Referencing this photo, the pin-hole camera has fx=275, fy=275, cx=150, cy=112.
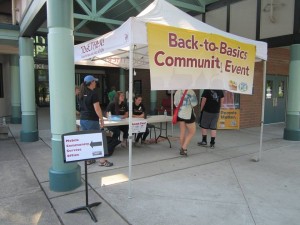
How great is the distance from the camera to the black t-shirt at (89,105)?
4973 millimetres

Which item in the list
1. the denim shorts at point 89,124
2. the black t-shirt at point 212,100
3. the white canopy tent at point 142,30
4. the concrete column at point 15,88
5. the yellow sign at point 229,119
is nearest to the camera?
the white canopy tent at point 142,30

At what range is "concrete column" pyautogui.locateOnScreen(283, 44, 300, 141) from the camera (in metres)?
7.96

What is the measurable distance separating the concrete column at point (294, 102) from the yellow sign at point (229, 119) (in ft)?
6.28

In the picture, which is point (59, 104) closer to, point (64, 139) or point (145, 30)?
point (64, 139)

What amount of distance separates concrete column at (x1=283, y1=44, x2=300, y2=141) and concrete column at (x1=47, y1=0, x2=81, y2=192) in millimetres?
6607

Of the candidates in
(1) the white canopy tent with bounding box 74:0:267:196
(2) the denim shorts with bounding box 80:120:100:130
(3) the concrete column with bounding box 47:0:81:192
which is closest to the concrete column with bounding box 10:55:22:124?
(1) the white canopy tent with bounding box 74:0:267:196

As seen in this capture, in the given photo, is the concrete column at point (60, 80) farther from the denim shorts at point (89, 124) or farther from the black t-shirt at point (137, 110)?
the black t-shirt at point (137, 110)

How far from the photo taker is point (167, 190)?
165 inches

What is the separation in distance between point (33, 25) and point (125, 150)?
3654mm

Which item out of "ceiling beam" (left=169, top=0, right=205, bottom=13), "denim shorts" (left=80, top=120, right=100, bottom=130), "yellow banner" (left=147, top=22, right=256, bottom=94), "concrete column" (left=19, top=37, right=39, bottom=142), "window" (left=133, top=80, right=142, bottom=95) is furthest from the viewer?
"window" (left=133, top=80, right=142, bottom=95)

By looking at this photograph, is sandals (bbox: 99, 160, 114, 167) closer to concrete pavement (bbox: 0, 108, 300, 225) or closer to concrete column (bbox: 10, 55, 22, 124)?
concrete pavement (bbox: 0, 108, 300, 225)

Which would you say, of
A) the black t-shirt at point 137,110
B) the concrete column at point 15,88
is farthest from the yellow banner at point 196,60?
the concrete column at point 15,88

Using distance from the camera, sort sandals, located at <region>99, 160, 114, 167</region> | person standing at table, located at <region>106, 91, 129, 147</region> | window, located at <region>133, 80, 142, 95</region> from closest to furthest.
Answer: sandals, located at <region>99, 160, 114, 167</region> → person standing at table, located at <region>106, 91, 129, 147</region> → window, located at <region>133, 80, 142, 95</region>

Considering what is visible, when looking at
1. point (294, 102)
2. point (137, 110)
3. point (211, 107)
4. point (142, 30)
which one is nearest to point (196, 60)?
point (142, 30)
